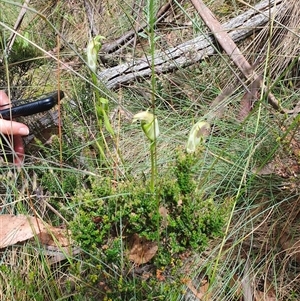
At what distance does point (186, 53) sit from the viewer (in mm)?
1920

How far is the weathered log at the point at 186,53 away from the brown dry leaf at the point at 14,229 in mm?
704

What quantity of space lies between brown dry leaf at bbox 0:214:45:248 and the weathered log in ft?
2.31

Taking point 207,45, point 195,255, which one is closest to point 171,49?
point 207,45

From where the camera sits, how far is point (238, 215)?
4.50 ft

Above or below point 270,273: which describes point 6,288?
above

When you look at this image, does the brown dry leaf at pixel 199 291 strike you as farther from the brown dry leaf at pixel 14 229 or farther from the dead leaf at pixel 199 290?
the brown dry leaf at pixel 14 229

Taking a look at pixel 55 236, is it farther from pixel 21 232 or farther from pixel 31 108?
pixel 31 108

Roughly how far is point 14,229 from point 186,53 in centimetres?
97

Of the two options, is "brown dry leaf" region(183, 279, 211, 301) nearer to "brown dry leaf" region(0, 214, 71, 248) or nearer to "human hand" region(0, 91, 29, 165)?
"brown dry leaf" region(0, 214, 71, 248)

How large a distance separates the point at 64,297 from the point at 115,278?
0.43 feet

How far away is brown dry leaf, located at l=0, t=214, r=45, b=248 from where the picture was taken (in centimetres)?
132

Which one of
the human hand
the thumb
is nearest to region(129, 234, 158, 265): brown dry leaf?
the human hand

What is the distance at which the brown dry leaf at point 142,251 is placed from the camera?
1.19m

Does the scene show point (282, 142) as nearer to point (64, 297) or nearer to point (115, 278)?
point (115, 278)
